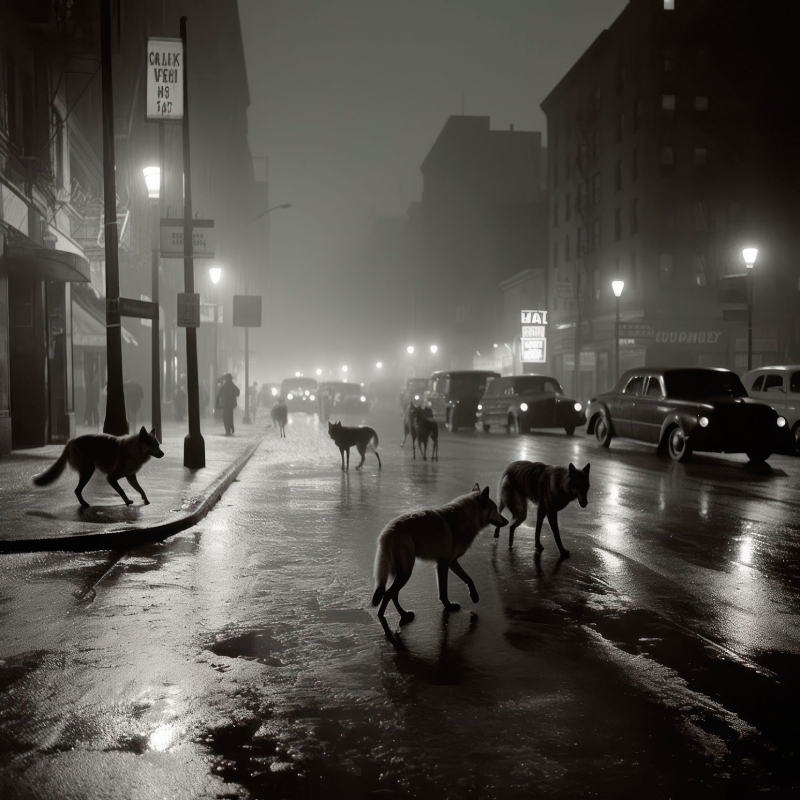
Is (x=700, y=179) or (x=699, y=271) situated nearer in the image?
(x=699, y=271)

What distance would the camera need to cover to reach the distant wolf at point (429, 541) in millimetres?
5859

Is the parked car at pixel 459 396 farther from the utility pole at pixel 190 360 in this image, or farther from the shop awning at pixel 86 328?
the utility pole at pixel 190 360

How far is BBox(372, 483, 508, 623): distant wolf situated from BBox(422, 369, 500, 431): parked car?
26952 mm

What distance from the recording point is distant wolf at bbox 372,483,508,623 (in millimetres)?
5859

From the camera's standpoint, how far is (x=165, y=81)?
20.3m

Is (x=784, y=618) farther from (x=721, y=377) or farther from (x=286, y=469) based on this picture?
(x=721, y=377)

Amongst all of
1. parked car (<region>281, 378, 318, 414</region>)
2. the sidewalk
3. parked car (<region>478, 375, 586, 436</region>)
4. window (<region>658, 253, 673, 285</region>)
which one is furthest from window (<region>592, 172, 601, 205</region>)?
the sidewalk

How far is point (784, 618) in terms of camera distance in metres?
6.38

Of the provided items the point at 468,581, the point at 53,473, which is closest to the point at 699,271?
the point at 53,473

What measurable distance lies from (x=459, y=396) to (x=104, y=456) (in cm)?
2415

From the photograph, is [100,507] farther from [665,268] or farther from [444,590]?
[665,268]

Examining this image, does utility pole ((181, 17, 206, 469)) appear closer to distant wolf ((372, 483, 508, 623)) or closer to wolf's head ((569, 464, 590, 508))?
wolf's head ((569, 464, 590, 508))

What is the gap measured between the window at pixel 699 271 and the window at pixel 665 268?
1280 millimetres

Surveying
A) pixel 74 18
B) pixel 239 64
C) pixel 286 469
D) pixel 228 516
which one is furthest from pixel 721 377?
pixel 239 64
